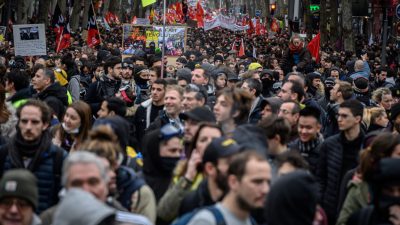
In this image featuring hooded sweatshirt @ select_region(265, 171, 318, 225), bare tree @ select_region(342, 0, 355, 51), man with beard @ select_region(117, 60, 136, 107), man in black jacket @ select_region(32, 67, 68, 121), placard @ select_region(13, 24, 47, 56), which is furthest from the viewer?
bare tree @ select_region(342, 0, 355, 51)

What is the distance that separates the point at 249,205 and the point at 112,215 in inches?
32.5

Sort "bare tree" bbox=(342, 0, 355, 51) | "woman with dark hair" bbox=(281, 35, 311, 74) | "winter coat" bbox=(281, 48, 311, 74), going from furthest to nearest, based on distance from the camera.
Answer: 1. "bare tree" bbox=(342, 0, 355, 51)
2. "woman with dark hair" bbox=(281, 35, 311, 74)
3. "winter coat" bbox=(281, 48, 311, 74)

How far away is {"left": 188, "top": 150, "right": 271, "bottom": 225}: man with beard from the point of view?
514 cm

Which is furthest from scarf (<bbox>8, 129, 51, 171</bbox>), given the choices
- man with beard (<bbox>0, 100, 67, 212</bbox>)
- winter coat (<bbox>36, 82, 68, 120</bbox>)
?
winter coat (<bbox>36, 82, 68, 120</bbox>)

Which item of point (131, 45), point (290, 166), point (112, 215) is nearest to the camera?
point (112, 215)

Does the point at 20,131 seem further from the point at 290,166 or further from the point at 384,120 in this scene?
the point at 384,120

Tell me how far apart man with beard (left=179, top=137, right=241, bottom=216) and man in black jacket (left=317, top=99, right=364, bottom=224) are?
7.53 ft

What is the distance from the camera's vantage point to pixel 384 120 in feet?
35.8

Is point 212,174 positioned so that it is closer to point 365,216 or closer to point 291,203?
point 291,203

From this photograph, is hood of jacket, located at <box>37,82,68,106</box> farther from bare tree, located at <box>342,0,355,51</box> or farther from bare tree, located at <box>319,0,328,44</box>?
bare tree, located at <box>319,0,328,44</box>

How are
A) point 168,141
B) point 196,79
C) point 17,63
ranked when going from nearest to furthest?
1. point 168,141
2. point 196,79
3. point 17,63

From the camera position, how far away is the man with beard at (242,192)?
5.14m

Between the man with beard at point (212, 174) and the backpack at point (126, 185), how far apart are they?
421 mm

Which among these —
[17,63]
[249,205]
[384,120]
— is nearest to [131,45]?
[17,63]
